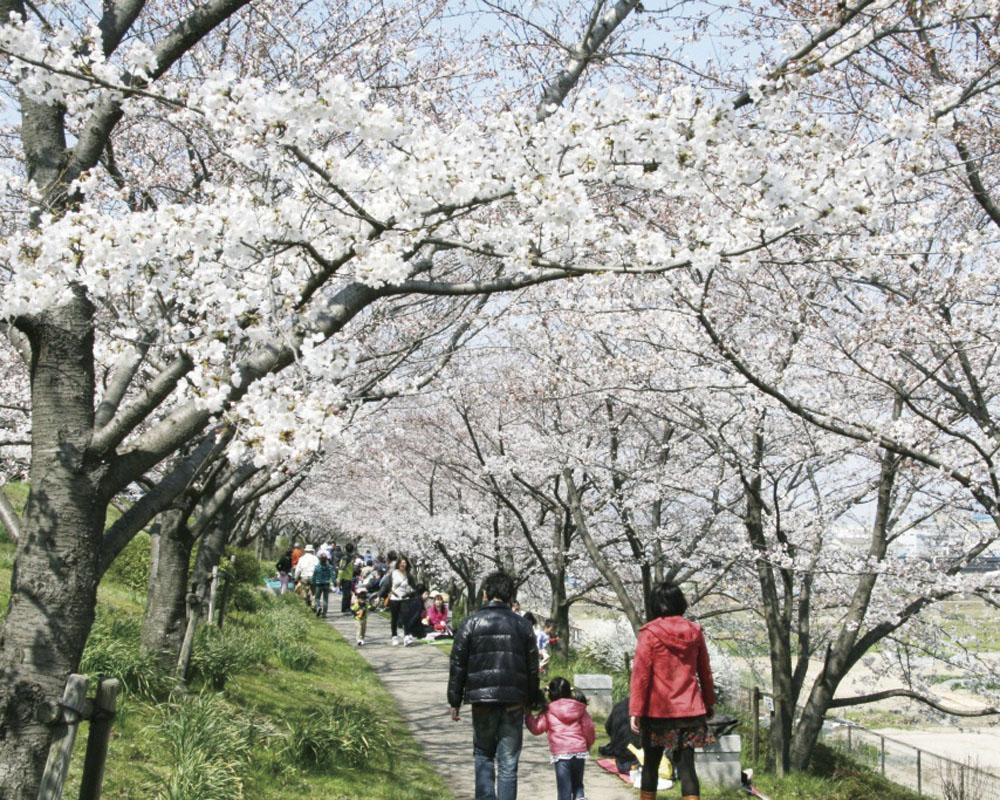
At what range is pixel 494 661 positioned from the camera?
205 inches

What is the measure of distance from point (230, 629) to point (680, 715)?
307 inches

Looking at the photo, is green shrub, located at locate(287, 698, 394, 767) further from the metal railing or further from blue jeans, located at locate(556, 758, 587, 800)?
the metal railing

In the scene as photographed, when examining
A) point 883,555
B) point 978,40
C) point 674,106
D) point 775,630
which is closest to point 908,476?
point 883,555

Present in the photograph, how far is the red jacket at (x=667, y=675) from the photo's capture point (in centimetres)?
477

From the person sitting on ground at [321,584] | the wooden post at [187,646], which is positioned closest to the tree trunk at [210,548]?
the wooden post at [187,646]

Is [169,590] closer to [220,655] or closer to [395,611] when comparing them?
[220,655]

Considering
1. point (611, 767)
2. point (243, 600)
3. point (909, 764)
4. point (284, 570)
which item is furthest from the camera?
point (284, 570)

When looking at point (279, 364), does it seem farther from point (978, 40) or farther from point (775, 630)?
point (775, 630)

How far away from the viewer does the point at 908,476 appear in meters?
10.5

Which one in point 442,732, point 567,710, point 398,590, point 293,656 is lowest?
point 442,732

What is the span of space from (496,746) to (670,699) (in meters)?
1.14

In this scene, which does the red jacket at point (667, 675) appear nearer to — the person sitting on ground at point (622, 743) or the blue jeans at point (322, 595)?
the person sitting on ground at point (622, 743)

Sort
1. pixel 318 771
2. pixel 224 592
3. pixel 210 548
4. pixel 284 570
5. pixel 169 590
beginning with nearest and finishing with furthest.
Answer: pixel 318 771, pixel 169 590, pixel 210 548, pixel 224 592, pixel 284 570

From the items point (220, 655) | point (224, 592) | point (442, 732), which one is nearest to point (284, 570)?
point (224, 592)
